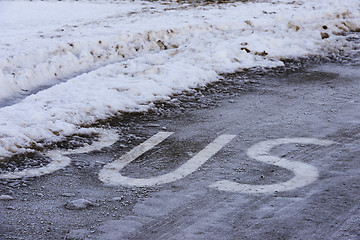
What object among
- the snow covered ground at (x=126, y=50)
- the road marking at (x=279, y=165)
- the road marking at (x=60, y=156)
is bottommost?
the road marking at (x=279, y=165)

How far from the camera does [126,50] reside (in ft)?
28.6

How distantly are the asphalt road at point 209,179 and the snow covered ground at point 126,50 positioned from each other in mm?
435

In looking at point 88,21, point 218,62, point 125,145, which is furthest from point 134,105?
point 88,21

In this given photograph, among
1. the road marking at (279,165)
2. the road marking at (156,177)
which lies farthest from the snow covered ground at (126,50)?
the road marking at (279,165)

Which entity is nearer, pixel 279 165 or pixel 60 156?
pixel 279 165

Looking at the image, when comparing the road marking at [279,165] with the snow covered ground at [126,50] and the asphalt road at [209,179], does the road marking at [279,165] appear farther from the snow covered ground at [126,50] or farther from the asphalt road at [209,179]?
the snow covered ground at [126,50]

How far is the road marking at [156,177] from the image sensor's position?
4363 millimetres

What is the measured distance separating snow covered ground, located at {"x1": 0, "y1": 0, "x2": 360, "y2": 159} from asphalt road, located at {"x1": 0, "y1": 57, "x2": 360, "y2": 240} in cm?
43

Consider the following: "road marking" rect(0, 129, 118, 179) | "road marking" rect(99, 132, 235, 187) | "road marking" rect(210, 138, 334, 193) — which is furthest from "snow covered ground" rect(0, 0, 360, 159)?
"road marking" rect(210, 138, 334, 193)

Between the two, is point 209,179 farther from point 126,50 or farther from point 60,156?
point 126,50

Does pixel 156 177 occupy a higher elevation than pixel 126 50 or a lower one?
lower

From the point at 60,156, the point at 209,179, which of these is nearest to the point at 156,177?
the point at 209,179

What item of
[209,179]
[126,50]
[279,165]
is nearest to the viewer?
[209,179]

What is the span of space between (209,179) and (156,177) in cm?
38
